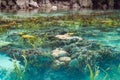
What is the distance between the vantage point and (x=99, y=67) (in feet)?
26.5

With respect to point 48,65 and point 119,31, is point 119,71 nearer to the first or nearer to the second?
point 48,65

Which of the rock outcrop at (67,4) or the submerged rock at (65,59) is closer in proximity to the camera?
the submerged rock at (65,59)

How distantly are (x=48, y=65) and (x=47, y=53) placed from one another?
3.26 feet

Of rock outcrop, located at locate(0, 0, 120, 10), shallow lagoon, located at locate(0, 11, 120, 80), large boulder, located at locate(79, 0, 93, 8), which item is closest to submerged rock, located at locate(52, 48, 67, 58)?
shallow lagoon, located at locate(0, 11, 120, 80)

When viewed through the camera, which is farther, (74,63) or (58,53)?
(58,53)

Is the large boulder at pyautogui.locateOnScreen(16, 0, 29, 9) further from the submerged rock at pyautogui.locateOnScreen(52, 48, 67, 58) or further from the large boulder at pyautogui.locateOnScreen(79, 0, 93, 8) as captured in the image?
the submerged rock at pyautogui.locateOnScreen(52, 48, 67, 58)

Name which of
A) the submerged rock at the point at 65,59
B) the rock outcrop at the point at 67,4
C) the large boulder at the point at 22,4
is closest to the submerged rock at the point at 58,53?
the submerged rock at the point at 65,59

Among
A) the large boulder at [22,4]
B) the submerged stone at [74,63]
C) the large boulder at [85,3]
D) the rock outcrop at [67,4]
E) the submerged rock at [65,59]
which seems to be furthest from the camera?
the large boulder at [85,3]

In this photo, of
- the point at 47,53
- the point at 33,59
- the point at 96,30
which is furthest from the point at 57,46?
the point at 96,30

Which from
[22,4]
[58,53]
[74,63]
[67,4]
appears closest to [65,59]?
[74,63]

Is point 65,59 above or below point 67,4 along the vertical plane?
above

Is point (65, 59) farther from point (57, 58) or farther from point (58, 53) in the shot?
point (58, 53)

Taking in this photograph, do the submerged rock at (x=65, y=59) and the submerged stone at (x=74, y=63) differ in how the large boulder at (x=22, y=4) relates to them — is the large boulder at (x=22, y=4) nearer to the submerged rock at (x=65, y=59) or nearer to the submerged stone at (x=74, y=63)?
the submerged rock at (x=65, y=59)

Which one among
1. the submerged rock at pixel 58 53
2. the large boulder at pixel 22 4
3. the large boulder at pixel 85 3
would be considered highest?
the submerged rock at pixel 58 53
